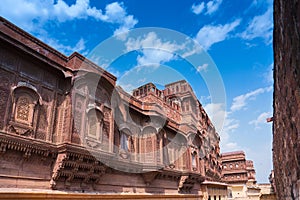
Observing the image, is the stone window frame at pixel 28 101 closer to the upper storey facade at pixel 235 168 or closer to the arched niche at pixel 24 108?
the arched niche at pixel 24 108

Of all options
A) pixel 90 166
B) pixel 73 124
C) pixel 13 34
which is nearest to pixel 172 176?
pixel 90 166

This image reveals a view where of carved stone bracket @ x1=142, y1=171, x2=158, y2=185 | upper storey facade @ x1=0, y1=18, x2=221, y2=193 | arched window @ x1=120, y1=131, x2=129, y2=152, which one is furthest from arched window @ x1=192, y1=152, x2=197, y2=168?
arched window @ x1=120, y1=131, x2=129, y2=152

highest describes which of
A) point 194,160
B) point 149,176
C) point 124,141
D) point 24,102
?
point 24,102

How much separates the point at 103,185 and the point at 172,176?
662 cm

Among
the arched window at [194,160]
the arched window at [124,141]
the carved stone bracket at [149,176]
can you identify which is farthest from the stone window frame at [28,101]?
the arched window at [194,160]

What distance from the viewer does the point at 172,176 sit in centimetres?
1659

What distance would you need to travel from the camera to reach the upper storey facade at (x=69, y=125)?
27.8 ft

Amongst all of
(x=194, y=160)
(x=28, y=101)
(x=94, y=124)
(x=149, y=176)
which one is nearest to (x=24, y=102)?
(x=28, y=101)

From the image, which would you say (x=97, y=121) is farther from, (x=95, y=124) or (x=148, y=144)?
(x=148, y=144)

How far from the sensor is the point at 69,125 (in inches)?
381

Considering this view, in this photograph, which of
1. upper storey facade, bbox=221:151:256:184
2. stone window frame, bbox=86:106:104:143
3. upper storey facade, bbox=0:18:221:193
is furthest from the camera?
upper storey facade, bbox=221:151:256:184

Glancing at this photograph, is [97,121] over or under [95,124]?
over

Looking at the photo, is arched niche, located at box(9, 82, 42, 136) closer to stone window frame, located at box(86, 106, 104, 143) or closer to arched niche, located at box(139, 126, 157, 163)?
stone window frame, located at box(86, 106, 104, 143)

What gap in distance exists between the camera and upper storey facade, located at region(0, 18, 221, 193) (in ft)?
27.8
